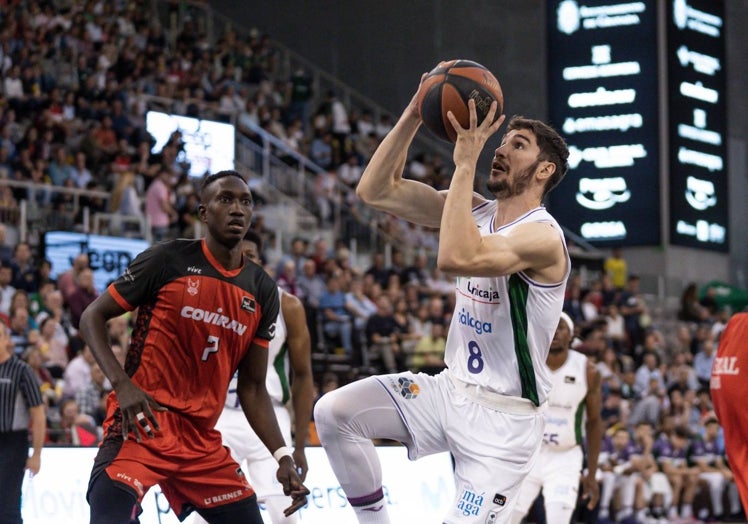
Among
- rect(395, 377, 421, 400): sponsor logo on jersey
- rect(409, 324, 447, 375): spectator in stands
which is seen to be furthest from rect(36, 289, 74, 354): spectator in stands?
rect(395, 377, 421, 400): sponsor logo on jersey

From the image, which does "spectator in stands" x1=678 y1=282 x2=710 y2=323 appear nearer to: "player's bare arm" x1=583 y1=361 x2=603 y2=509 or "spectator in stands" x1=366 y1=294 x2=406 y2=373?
"spectator in stands" x1=366 y1=294 x2=406 y2=373

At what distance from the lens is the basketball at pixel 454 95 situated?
18.4 ft

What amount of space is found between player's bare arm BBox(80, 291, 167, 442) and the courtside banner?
4025 mm

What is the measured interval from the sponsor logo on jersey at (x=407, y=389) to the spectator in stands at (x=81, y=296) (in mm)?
8456

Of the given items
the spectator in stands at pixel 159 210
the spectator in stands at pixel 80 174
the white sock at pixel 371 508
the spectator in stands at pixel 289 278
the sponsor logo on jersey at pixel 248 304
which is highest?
the spectator in stands at pixel 80 174

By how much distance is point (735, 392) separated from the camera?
6609mm

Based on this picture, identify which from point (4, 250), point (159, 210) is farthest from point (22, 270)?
point (159, 210)

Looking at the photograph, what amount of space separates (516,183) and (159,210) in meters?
11.6

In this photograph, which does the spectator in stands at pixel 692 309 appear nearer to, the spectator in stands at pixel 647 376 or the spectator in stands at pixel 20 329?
the spectator in stands at pixel 647 376

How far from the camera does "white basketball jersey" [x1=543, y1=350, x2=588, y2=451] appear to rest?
10.0 metres

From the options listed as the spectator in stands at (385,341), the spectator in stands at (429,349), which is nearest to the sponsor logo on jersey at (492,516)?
the spectator in stands at (429,349)

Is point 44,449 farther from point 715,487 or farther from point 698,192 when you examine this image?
point 698,192

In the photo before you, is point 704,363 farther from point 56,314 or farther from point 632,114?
point 56,314

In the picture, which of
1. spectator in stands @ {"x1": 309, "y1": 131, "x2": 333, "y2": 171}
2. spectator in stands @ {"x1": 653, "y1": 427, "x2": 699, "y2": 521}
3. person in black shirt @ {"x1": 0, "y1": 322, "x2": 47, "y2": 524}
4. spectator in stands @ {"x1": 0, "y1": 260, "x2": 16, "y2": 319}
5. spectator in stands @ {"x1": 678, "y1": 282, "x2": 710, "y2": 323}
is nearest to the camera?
person in black shirt @ {"x1": 0, "y1": 322, "x2": 47, "y2": 524}
